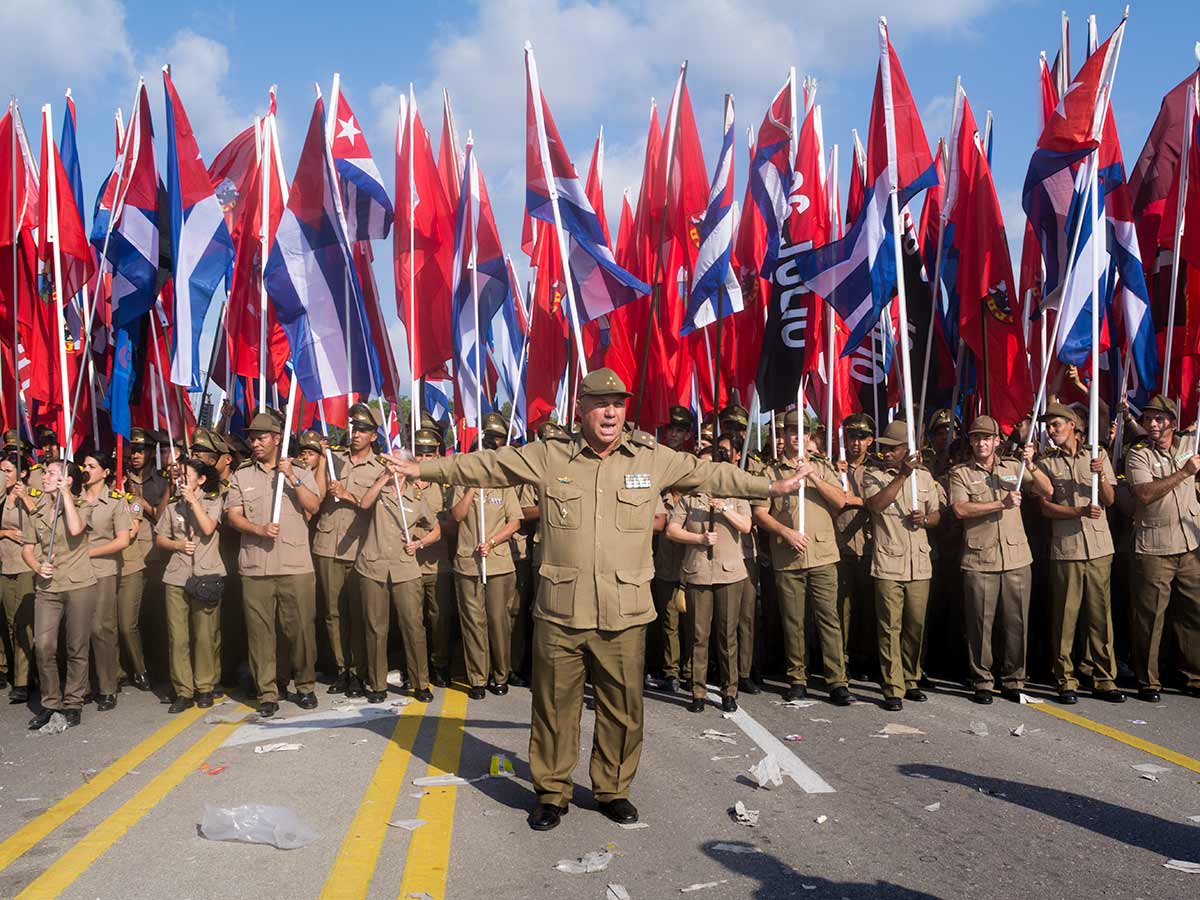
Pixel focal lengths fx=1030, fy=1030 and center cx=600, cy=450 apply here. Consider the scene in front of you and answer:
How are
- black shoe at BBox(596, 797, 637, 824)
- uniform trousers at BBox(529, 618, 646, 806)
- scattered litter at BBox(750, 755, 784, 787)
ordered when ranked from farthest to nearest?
scattered litter at BBox(750, 755, 784, 787) < uniform trousers at BBox(529, 618, 646, 806) < black shoe at BBox(596, 797, 637, 824)

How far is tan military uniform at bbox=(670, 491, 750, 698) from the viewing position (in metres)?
7.88

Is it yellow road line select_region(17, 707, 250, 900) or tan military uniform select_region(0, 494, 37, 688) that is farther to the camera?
tan military uniform select_region(0, 494, 37, 688)

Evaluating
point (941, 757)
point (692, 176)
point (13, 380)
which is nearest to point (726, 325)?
point (692, 176)

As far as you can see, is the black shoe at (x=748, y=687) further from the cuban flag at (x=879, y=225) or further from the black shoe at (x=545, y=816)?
the black shoe at (x=545, y=816)

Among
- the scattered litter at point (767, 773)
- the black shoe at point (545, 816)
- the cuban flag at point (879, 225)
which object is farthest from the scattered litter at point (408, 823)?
the cuban flag at point (879, 225)

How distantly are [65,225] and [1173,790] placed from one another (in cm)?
894

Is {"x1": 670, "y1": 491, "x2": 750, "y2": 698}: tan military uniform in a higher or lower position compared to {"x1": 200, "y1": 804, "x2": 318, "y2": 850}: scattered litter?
higher

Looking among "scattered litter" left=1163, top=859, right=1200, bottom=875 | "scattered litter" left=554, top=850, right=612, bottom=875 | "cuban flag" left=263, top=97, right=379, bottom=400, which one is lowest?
"scattered litter" left=554, top=850, right=612, bottom=875

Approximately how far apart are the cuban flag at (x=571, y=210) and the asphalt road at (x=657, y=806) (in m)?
3.23

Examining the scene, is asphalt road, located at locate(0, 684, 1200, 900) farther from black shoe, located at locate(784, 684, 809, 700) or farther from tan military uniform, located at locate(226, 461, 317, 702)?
tan military uniform, located at locate(226, 461, 317, 702)

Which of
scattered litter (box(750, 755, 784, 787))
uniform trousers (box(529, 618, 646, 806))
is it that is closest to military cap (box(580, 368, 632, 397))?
uniform trousers (box(529, 618, 646, 806))

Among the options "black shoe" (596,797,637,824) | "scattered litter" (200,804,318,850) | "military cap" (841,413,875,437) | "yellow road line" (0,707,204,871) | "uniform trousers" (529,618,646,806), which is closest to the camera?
"scattered litter" (200,804,318,850)

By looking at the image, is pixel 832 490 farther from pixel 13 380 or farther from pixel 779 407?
pixel 13 380

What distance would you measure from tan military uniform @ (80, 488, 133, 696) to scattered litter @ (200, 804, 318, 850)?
3.65 metres
